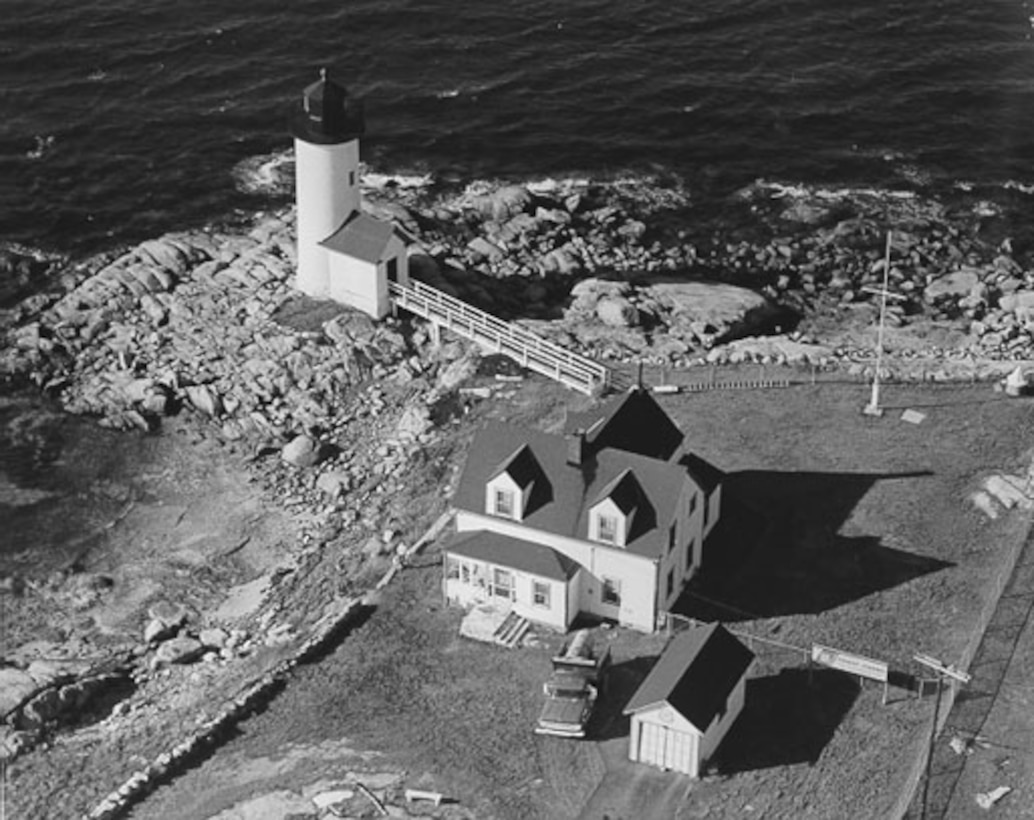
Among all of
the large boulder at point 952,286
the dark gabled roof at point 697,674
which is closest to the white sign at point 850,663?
the dark gabled roof at point 697,674

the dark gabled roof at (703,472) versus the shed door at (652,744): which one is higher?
the dark gabled roof at (703,472)

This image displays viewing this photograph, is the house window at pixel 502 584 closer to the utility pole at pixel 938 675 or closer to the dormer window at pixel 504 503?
the dormer window at pixel 504 503

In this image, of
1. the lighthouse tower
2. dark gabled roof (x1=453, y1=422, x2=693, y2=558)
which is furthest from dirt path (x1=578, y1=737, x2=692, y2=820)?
the lighthouse tower

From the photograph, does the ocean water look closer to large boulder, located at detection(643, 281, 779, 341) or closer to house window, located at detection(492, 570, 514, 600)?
large boulder, located at detection(643, 281, 779, 341)

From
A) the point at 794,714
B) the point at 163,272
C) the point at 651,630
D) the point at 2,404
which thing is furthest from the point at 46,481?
the point at 794,714

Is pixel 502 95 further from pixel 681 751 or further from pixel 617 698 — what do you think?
pixel 681 751

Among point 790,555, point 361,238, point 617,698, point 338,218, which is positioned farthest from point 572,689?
point 338,218
